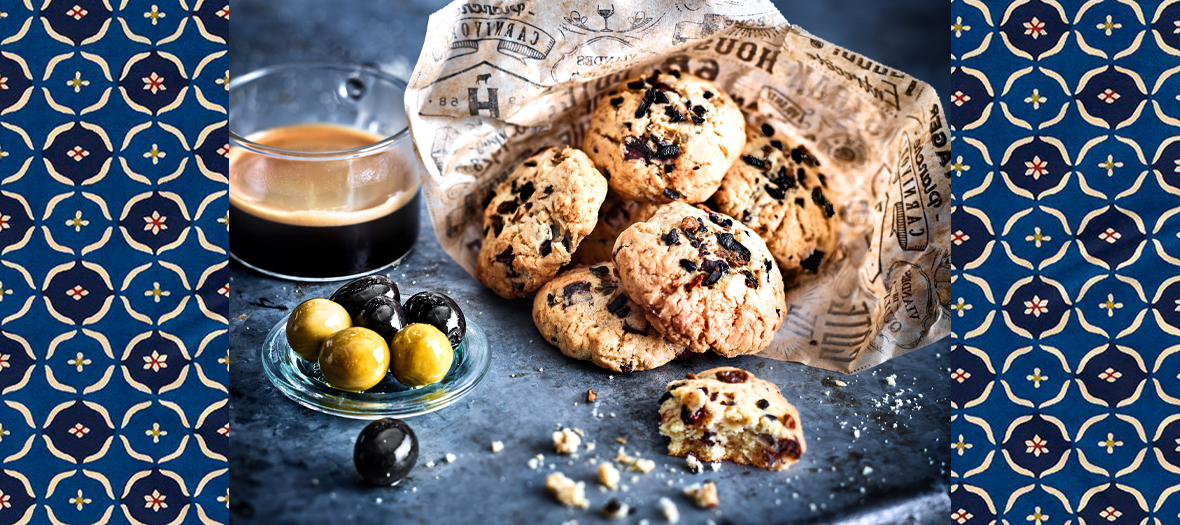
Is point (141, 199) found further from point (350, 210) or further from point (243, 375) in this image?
point (350, 210)

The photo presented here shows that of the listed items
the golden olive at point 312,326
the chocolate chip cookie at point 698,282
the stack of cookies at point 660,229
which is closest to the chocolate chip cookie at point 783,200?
the stack of cookies at point 660,229

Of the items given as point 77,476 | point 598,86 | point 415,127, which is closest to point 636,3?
point 598,86

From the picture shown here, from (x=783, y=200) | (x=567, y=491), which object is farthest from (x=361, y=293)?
(x=783, y=200)

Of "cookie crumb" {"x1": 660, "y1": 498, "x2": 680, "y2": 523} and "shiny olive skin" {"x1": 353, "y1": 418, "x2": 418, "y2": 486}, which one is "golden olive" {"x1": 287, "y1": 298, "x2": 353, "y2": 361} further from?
"cookie crumb" {"x1": 660, "y1": 498, "x2": 680, "y2": 523}

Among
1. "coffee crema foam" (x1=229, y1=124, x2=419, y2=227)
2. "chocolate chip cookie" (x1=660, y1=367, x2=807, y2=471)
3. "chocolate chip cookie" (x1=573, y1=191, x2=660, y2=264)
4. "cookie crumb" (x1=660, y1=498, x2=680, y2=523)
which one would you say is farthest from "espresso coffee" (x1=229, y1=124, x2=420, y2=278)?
"cookie crumb" (x1=660, y1=498, x2=680, y2=523)

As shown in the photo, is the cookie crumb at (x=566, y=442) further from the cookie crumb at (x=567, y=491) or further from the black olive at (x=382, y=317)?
the black olive at (x=382, y=317)

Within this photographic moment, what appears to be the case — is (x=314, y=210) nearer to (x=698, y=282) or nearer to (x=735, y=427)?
(x=698, y=282)
